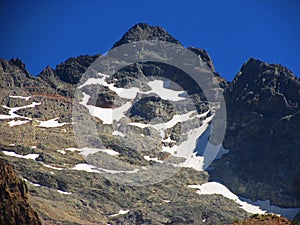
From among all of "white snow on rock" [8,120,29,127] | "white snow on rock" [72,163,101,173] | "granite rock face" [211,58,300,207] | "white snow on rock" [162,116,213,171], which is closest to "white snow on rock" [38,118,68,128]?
"white snow on rock" [8,120,29,127]

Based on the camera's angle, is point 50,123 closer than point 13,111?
Yes

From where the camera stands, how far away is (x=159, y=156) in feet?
561

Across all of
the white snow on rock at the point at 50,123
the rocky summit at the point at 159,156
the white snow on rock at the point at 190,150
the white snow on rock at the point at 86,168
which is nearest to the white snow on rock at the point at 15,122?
the rocky summit at the point at 159,156

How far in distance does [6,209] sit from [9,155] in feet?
288

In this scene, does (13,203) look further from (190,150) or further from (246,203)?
(190,150)

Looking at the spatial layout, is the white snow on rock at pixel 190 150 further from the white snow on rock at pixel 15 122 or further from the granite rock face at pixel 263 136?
the white snow on rock at pixel 15 122

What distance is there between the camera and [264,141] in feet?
531

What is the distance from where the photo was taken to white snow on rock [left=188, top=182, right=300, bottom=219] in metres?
134

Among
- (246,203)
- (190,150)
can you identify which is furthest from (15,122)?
(246,203)

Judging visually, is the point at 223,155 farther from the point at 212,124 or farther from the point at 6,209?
the point at 6,209

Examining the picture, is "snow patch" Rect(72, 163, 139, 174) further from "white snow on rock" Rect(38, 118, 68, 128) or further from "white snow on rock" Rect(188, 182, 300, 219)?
"white snow on rock" Rect(38, 118, 68, 128)

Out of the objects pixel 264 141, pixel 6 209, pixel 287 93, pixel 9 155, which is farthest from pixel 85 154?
pixel 6 209

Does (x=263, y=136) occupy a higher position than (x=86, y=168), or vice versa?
(x=263, y=136)

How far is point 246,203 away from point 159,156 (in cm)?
3662
